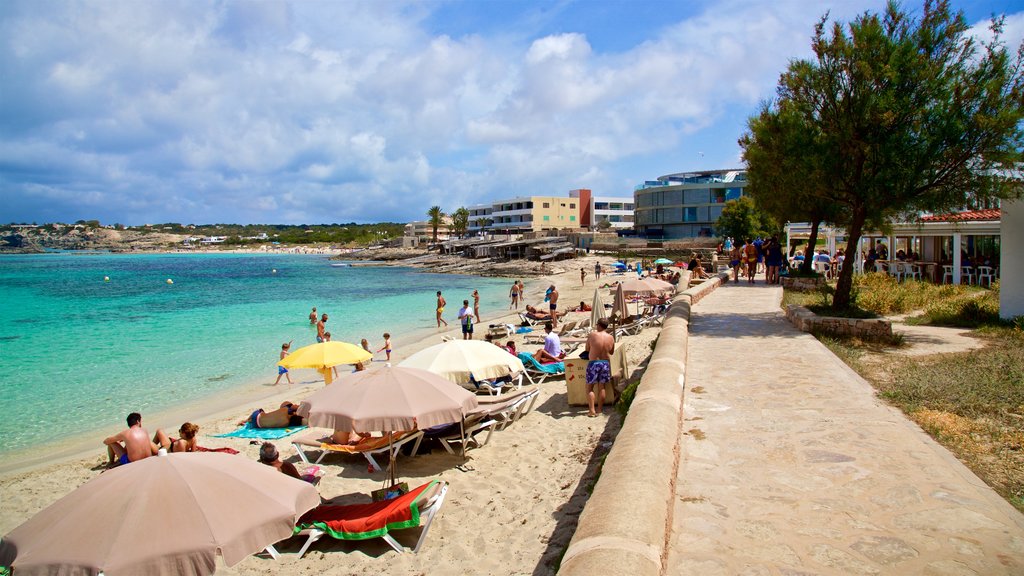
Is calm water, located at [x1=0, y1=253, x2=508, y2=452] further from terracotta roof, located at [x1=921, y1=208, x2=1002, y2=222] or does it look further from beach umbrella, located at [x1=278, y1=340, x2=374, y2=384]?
terracotta roof, located at [x1=921, y1=208, x2=1002, y2=222]

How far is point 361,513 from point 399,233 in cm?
16798

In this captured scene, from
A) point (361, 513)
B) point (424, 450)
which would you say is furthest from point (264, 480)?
point (424, 450)

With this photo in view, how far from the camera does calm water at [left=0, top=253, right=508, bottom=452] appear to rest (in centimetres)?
1480

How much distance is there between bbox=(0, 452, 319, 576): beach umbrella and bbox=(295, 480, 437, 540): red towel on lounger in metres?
2.03

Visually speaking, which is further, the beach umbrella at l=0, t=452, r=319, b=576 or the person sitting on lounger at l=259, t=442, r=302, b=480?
the person sitting on lounger at l=259, t=442, r=302, b=480

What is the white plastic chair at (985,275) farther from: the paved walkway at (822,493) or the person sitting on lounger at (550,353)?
the paved walkway at (822,493)

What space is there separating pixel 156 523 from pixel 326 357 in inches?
311

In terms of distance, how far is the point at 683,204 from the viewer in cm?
7488

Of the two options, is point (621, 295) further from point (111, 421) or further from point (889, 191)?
point (111, 421)

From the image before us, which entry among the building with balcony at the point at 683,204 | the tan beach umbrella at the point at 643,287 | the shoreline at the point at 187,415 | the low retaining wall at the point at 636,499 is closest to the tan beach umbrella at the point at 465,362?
the low retaining wall at the point at 636,499

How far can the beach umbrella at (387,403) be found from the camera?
629cm

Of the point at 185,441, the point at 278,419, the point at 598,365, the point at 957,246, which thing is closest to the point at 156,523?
the point at 185,441

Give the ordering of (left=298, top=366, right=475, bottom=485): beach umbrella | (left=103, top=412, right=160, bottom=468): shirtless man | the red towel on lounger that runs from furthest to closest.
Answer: (left=103, top=412, right=160, bottom=468): shirtless man < (left=298, top=366, right=475, bottom=485): beach umbrella < the red towel on lounger

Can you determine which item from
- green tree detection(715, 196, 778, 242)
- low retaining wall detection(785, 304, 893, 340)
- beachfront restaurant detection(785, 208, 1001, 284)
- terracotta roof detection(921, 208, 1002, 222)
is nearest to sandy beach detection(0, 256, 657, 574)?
low retaining wall detection(785, 304, 893, 340)
